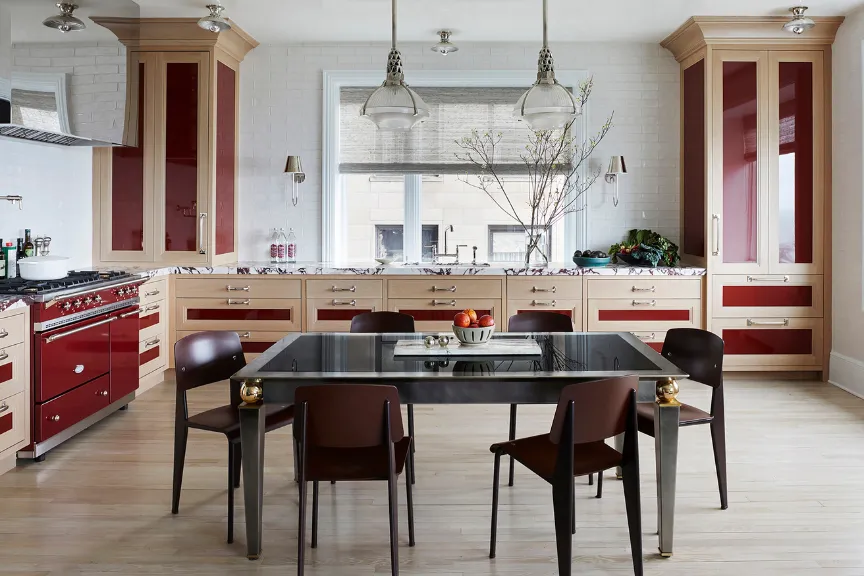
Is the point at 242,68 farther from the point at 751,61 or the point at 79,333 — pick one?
the point at 751,61

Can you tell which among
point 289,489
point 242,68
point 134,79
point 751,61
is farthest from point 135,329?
point 751,61

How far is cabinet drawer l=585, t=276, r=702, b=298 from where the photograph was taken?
19.8ft

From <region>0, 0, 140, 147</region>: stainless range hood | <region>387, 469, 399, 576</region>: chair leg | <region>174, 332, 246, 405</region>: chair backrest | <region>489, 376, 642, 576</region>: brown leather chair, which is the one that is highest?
<region>0, 0, 140, 147</region>: stainless range hood

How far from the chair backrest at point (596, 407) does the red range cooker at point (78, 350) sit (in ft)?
9.38

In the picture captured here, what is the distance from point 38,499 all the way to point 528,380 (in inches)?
94.2

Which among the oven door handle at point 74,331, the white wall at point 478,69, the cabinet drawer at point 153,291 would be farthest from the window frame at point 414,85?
the oven door handle at point 74,331

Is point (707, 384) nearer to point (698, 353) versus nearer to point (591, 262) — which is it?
point (698, 353)

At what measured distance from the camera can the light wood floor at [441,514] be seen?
284cm

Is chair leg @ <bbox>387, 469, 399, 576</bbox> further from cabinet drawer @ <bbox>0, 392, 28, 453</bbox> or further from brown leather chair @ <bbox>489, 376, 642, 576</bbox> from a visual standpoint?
cabinet drawer @ <bbox>0, 392, 28, 453</bbox>

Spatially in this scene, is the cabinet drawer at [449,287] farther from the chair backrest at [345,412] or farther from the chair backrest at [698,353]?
the chair backrest at [345,412]

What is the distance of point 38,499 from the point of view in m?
3.50

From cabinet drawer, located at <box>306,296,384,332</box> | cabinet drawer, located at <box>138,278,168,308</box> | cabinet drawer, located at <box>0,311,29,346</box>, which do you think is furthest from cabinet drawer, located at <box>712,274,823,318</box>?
cabinet drawer, located at <box>0,311,29,346</box>

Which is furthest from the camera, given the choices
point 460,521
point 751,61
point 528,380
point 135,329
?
point 751,61

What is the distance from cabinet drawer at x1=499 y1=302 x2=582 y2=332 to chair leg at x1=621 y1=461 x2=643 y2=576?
10.8ft
